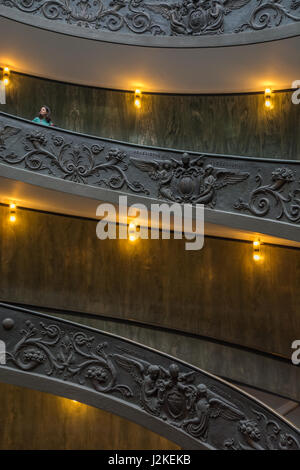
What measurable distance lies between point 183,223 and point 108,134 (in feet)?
13.4

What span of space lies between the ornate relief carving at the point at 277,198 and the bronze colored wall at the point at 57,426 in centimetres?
488

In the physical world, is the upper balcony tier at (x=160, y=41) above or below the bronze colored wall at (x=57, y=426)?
above

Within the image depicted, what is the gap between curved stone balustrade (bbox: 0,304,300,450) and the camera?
7.60 meters

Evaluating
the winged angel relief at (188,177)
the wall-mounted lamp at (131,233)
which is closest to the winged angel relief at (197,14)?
the winged angel relief at (188,177)

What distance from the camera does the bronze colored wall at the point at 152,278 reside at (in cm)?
1102

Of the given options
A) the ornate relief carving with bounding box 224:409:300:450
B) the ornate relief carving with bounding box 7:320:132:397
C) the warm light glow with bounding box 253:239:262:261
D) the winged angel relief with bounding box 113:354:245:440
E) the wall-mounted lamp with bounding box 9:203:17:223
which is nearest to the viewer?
the ornate relief carving with bounding box 224:409:300:450

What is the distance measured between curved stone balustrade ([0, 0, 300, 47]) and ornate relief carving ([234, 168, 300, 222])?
3.22 meters

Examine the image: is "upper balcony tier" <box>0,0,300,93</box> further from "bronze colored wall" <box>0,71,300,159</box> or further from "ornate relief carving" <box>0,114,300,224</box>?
"ornate relief carving" <box>0,114,300,224</box>

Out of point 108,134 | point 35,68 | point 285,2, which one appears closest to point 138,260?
point 108,134

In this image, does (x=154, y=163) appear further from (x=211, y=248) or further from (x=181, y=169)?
(x=211, y=248)

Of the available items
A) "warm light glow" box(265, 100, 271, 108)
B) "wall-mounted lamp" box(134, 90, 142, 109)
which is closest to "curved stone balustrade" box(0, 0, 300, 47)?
"wall-mounted lamp" box(134, 90, 142, 109)

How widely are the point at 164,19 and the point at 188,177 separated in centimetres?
435

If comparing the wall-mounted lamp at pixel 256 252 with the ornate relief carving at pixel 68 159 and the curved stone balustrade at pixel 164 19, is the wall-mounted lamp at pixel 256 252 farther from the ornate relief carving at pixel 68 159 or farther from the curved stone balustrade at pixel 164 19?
the curved stone balustrade at pixel 164 19

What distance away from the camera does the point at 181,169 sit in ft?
31.9
